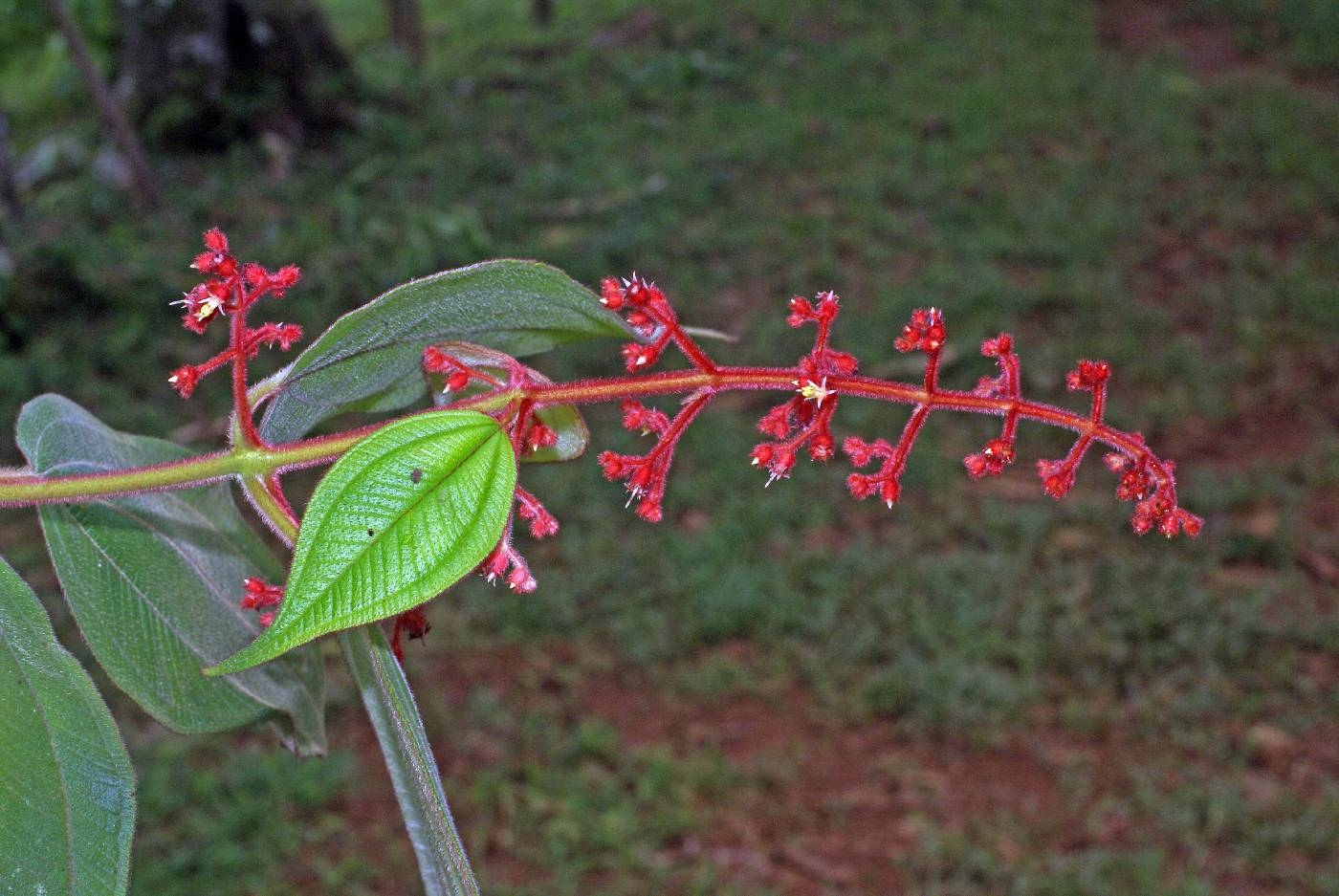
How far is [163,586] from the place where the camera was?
0.76m

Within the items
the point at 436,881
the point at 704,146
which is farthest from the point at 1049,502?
the point at 436,881

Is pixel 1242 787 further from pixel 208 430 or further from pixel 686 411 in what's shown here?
pixel 208 430

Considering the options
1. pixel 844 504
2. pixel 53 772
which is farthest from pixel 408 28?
pixel 53 772

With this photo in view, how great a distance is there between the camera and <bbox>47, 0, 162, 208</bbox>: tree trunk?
4.30 meters

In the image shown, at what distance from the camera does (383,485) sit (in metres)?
0.58

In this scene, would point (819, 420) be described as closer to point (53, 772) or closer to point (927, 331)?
point (927, 331)

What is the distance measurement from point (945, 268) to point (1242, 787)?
250 centimetres

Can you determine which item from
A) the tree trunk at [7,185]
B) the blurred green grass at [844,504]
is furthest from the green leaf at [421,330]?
the tree trunk at [7,185]

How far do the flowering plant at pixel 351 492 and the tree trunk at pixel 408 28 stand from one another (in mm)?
6823

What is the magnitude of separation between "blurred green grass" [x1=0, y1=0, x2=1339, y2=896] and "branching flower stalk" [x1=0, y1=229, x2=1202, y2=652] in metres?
2.06

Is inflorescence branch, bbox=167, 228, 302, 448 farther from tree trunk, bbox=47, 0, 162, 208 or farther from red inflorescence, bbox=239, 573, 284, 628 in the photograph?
tree trunk, bbox=47, 0, 162, 208

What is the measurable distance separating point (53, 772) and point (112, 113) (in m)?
4.59

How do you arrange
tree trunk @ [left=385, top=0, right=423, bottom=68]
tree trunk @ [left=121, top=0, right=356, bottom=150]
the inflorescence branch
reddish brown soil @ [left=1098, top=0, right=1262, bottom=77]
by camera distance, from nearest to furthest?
the inflorescence branch → tree trunk @ [left=121, top=0, right=356, bottom=150] → reddish brown soil @ [left=1098, top=0, right=1262, bottom=77] → tree trunk @ [left=385, top=0, right=423, bottom=68]


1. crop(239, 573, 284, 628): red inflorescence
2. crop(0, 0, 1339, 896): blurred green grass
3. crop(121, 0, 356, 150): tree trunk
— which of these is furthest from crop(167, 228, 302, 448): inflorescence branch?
crop(121, 0, 356, 150): tree trunk
